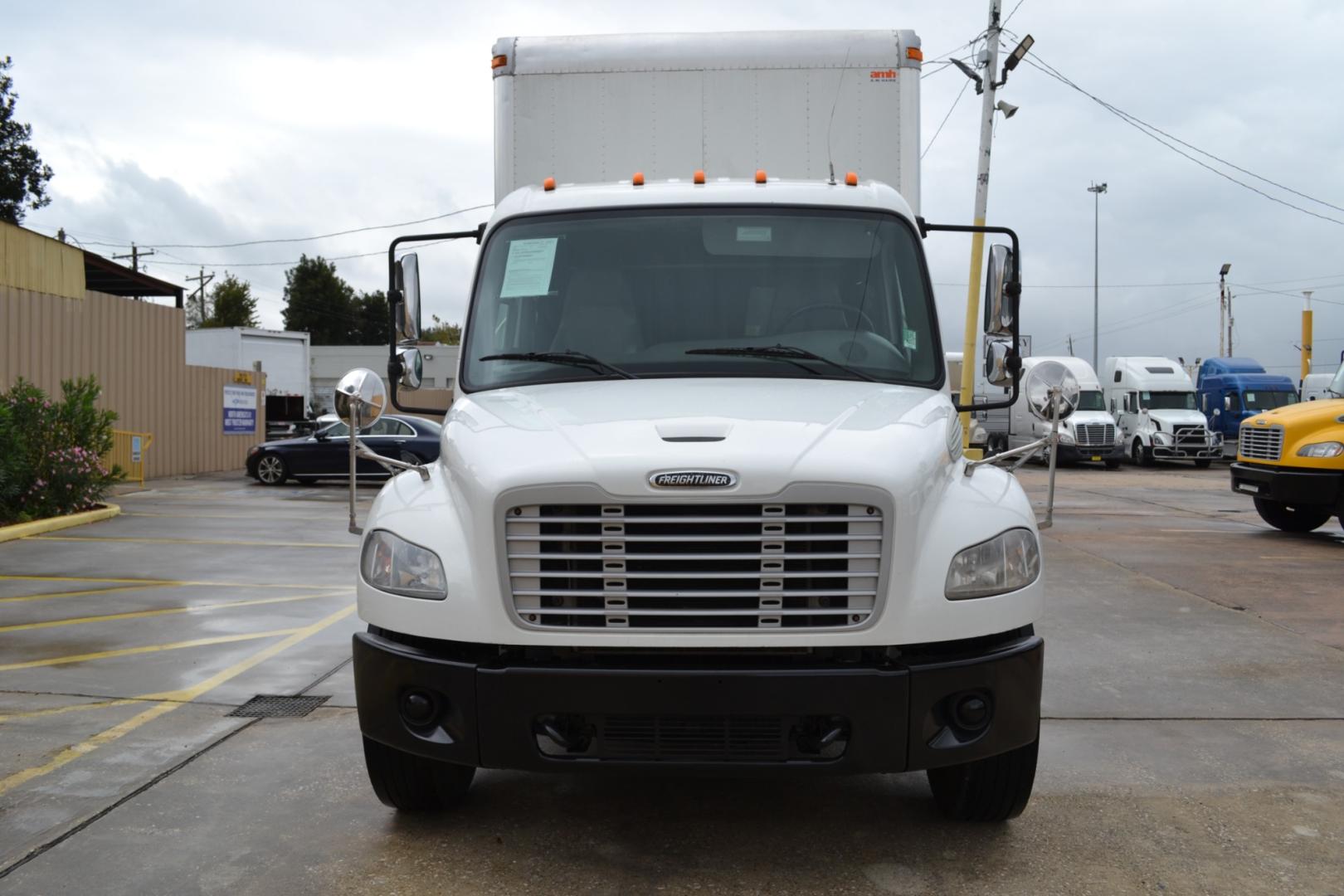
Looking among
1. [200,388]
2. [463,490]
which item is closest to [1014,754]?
[463,490]

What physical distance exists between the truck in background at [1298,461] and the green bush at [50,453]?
46.2 ft

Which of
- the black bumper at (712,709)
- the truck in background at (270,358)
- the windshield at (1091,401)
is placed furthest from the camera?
the truck in background at (270,358)

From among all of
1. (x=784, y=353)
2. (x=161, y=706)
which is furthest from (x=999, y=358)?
(x=161, y=706)

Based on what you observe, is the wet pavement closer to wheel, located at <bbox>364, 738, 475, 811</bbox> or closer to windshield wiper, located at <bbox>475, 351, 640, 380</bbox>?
wheel, located at <bbox>364, 738, 475, 811</bbox>

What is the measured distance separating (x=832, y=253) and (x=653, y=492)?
1.80m

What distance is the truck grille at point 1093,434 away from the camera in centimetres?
3247

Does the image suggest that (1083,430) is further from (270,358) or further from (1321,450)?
(270,358)

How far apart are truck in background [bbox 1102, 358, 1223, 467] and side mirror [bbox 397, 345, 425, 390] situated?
102 feet

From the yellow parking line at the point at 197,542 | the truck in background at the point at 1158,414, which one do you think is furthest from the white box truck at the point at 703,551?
the truck in background at the point at 1158,414

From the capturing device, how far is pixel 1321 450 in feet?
45.0

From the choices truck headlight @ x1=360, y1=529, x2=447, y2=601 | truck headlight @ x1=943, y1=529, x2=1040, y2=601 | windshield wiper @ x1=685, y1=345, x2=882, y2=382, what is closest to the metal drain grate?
truck headlight @ x1=360, y1=529, x2=447, y2=601

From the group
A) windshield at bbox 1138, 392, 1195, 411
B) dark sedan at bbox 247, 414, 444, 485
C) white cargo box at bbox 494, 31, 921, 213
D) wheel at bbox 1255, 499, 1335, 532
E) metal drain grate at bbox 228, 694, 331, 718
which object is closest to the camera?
metal drain grate at bbox 228, 694, 331, 718

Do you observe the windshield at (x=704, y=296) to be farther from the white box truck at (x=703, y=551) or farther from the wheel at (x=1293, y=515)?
the wheel at (x=1293, y=515)

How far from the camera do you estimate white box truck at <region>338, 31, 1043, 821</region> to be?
3.69 m
